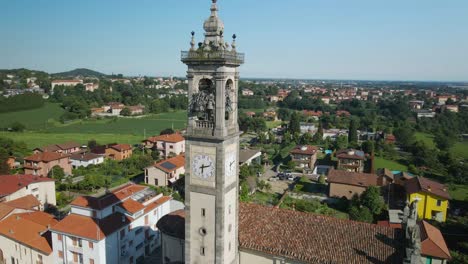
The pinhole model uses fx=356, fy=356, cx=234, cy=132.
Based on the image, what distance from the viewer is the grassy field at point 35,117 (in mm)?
99188

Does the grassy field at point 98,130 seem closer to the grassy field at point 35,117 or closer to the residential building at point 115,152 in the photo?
the grassy field at point 35,117

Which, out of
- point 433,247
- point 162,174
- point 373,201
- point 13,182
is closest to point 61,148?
point 162,174

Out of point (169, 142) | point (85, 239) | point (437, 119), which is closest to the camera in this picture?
point (85, 239)

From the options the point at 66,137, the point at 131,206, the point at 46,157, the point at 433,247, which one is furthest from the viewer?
the point at 66,137

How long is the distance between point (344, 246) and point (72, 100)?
122391 mm

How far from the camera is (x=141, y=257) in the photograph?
30.2 m

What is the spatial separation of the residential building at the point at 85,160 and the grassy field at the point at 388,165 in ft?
155

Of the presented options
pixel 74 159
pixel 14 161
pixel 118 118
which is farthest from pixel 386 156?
pixel 118 118

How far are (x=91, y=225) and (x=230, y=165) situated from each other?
14234 millimetres

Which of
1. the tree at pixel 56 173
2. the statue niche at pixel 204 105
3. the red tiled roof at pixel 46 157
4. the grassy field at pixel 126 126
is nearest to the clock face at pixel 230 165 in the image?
the statue niche at pixel 204 105

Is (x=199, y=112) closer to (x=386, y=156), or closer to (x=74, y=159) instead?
(x=74, y=159)

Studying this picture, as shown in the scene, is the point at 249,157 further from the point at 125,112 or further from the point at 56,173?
the point at 125,112

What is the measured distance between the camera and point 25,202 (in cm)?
3466

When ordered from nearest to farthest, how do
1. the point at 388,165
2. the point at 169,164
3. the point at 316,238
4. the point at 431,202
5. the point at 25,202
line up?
the point at 316,238 < the point at 25,202 < the point at 431,202 < the point at 169,164 < the point at 388,165
